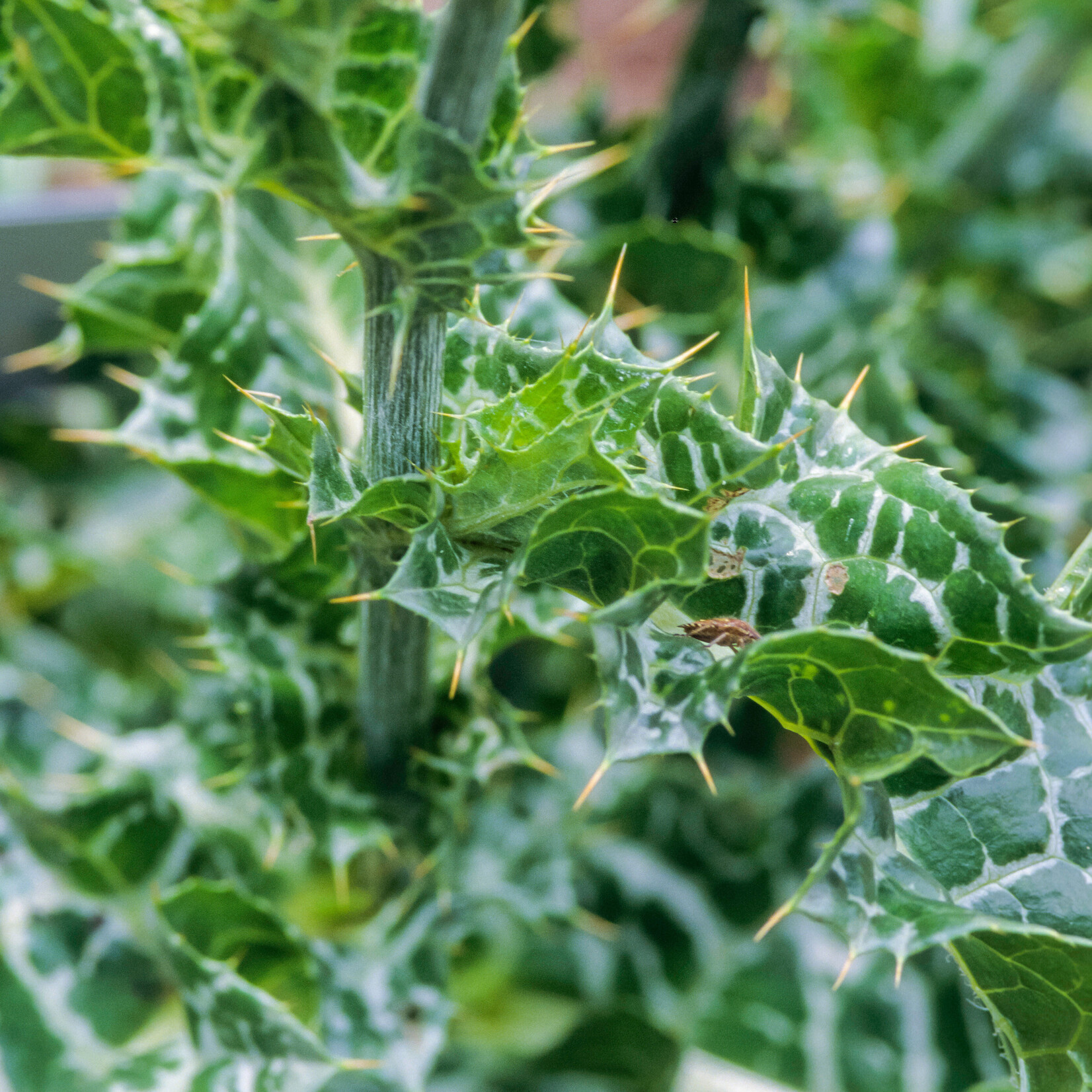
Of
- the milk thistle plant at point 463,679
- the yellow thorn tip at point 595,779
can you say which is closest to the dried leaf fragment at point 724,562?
the milk thistle plant at point 463,679

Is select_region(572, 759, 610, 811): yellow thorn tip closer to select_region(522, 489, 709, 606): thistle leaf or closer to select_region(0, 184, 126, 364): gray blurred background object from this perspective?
select_region(522, 489, 709, 606): thistle leaf

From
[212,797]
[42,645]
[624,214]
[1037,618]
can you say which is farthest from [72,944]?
[624,214]

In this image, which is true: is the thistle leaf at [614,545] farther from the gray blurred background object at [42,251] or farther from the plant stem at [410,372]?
the gray blurred background object at [42,251]

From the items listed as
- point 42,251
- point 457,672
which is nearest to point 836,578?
point 457,672

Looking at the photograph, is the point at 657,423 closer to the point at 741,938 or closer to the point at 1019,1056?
the point at 1019,1056

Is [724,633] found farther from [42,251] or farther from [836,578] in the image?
[42,251]

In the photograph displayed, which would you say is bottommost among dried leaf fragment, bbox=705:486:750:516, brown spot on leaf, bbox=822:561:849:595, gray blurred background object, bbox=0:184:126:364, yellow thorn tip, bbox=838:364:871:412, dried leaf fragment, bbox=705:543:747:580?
gray blurred background object, bbox=0:184:126:364

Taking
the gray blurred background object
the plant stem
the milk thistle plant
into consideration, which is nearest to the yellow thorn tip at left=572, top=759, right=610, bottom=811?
the milk thistle plant
